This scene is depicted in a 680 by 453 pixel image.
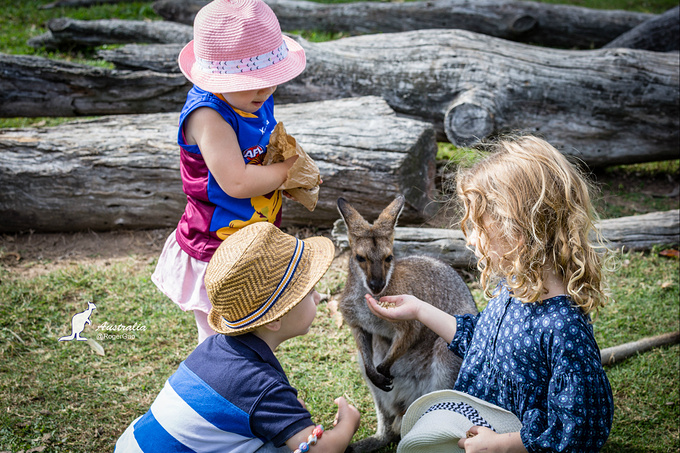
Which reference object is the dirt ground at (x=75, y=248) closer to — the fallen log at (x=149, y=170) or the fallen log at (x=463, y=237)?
the fallen log at (x=149, y=170)

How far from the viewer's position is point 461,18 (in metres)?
8.34

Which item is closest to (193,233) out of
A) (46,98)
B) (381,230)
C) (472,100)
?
(381,230)

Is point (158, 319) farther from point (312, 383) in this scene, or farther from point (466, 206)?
point (466, 206)

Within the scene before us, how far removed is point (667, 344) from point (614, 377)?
50cm

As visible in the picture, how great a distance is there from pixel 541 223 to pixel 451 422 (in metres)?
0.77

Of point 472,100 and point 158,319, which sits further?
point 472,100

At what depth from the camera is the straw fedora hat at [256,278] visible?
1.77 meters

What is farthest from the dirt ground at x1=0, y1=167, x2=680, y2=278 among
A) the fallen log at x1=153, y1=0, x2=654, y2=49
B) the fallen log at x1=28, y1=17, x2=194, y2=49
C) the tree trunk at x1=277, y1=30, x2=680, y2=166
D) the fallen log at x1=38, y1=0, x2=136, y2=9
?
the fallen log at x1=38, y1=0, x2=136, y2=9

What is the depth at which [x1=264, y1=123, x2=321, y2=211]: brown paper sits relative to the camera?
2.37 meters

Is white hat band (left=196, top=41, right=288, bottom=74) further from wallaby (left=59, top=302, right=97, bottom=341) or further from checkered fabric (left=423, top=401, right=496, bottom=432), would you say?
wallaby (left=59, top=302, right=97, bottom=341)

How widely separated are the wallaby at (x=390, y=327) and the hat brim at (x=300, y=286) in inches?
34.7

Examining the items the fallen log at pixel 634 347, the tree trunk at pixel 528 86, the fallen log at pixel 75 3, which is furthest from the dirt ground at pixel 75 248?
the fallen log at pixel 75 3

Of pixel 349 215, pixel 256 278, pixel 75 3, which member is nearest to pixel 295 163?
pixel 349 215

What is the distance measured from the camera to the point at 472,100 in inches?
191
